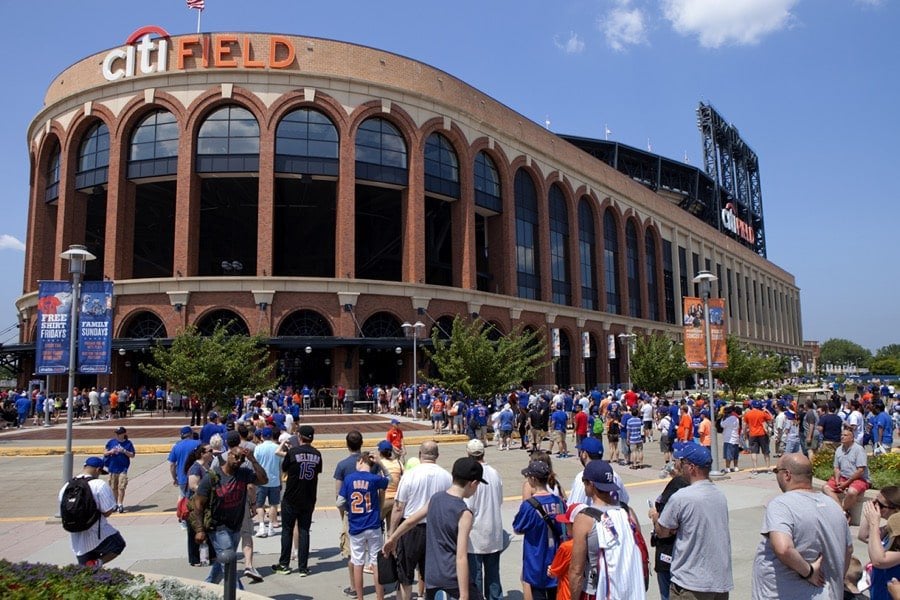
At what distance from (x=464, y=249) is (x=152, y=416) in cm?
2087

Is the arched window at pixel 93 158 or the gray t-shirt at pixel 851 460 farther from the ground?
the arched window at pixel 93 158

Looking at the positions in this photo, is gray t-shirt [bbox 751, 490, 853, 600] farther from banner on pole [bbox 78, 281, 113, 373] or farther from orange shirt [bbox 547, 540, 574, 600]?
banner on pole [bbox 78, 281, 113, 373]

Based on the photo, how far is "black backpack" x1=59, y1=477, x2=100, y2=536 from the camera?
22.2ft

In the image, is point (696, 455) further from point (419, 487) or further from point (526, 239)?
point (526, 239)

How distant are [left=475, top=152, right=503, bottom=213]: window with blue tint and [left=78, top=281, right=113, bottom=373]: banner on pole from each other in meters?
30.6

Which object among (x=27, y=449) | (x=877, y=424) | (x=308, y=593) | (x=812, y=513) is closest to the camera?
(x=812, y=513)

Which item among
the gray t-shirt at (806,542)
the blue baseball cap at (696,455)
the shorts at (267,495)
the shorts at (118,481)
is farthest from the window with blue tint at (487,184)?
the gray t-shirt at (806,542)

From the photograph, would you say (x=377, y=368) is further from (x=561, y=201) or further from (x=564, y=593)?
(x=564, y=593)

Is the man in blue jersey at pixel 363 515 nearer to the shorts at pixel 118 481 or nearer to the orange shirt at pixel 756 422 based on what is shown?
the shorts at pixel 118 481

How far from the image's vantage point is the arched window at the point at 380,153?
38469 mm

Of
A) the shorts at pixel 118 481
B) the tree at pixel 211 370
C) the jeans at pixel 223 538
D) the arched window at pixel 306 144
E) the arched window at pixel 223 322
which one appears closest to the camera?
the jeans at pixel 223 538

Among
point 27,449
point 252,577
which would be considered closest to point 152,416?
point 27,449

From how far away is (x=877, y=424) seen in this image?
1814 cm

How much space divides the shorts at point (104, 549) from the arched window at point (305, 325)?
95.8 feet
